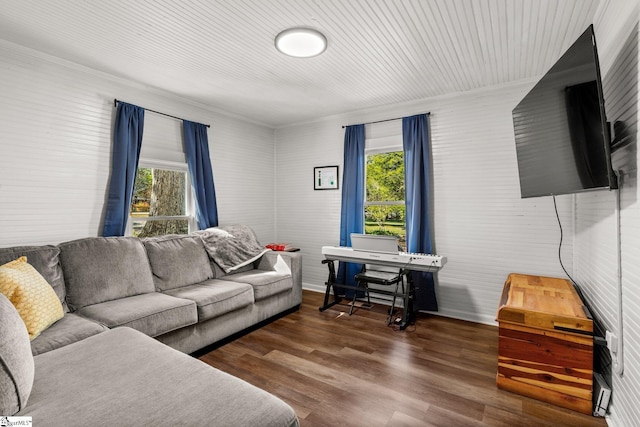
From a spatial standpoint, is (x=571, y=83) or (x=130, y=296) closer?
(x=571, y=83)

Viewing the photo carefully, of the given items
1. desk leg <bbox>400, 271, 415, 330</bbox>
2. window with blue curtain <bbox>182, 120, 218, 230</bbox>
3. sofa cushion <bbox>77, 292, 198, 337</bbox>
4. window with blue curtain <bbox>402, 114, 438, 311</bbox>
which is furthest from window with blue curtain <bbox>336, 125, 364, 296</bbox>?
sofa cushion <bbox>77, 292, 198, 337</bbox>

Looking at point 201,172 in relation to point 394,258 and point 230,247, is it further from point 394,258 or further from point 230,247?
point 394,258

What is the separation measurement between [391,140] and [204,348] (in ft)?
10.5

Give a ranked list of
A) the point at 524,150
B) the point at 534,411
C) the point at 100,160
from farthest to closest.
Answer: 1. the point at 100,160
2. the point at 524,150
3. the point at 534,411

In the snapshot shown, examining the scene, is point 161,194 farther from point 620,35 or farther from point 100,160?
point 620,35

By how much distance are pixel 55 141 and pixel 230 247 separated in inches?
74.2

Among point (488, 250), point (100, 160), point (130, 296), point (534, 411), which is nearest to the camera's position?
point (534, 411)

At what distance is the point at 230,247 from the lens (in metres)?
3.74

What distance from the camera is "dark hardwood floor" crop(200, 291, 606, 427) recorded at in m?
1.96

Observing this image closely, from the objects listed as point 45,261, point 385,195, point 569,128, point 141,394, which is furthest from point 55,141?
point 569,128

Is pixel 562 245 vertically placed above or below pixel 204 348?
above

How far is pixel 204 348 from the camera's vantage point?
2838 millimetres

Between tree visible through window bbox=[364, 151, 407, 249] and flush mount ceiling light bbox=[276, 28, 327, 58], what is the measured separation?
197 centimetres

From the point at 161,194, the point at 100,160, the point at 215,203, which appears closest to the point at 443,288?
the point at 215,203
